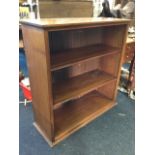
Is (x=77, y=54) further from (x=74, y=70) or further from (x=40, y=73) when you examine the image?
(x=40, y=73)

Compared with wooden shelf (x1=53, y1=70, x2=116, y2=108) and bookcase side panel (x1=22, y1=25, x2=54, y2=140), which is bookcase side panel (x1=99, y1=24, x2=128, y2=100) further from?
bookcase side panel (x1=22, y1=25, x2=54, y2=140)

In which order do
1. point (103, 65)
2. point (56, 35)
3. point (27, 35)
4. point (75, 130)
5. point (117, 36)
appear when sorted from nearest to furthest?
point (27, 35) → point (56, 35) → point (75, 130) → point (117, 36) → point (103, 65)

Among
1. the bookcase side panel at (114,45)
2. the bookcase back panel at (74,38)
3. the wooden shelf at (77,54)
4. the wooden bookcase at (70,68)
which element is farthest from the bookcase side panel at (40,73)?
the bookcase side panel at (114,45)

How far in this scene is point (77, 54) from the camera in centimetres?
165

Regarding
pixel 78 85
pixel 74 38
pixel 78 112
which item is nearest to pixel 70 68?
pixel 78 85

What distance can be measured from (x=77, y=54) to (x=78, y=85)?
1.17 ft

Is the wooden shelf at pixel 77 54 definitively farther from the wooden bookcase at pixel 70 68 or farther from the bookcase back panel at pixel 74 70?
the bookcase back panel at pixel 74 70

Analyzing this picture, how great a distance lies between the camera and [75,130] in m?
1.73

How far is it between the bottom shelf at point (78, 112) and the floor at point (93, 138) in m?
0.07

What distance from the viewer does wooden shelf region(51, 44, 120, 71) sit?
4.54 feet

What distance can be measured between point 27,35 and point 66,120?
1.01 meters

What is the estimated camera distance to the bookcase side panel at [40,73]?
1.16 metres
